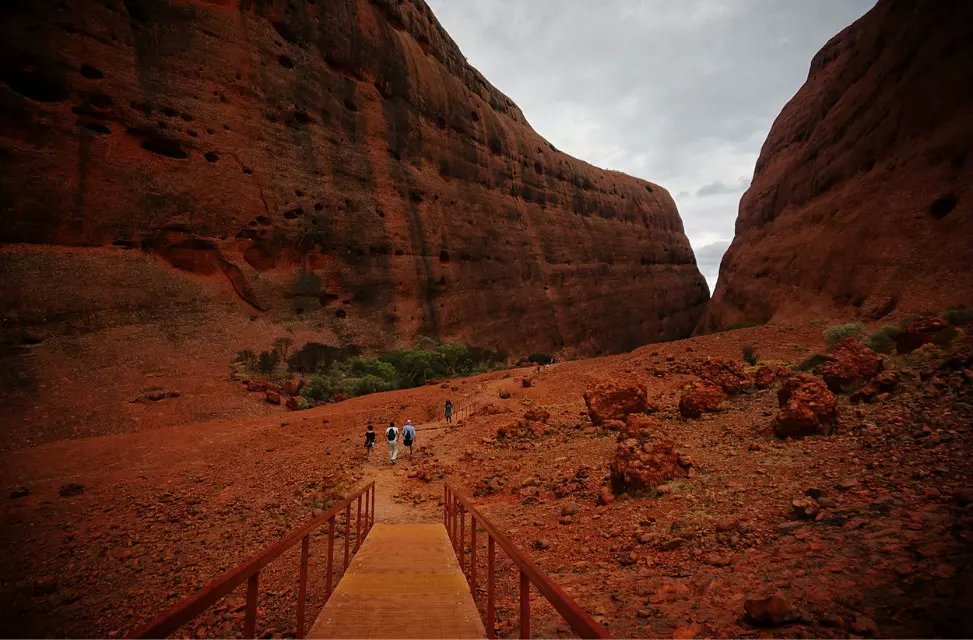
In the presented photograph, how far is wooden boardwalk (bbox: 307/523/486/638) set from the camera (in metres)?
3.10

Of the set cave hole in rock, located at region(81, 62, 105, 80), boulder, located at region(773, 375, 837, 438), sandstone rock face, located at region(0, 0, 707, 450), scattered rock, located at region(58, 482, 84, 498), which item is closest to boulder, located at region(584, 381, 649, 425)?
boulder, located at region(773, 375, 837, 438)

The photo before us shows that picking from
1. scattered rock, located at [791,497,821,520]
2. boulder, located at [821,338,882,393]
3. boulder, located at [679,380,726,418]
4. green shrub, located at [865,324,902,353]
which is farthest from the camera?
green shrub, located at [865,324,902,353]

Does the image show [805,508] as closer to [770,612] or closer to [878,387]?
[770,612]

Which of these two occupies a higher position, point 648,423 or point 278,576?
point 648,423

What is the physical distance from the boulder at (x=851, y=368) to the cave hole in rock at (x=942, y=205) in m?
14.1

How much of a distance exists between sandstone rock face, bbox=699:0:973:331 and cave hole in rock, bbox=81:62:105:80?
109 feet

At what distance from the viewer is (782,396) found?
300 inches

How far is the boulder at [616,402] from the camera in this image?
10547 mm

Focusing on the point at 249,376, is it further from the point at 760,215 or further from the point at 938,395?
the point at 760,215

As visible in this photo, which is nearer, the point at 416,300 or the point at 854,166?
the point at 854,166

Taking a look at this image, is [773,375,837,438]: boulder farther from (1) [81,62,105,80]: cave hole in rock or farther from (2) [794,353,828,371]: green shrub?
(1) [81,62,105,80]: cave hole in rock

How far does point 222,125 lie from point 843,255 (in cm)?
3035

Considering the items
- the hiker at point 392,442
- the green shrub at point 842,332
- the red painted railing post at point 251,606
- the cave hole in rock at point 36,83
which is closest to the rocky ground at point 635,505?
the hiker at point 392,442

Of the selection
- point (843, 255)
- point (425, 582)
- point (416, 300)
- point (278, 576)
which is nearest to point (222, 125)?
point (416, 300)
